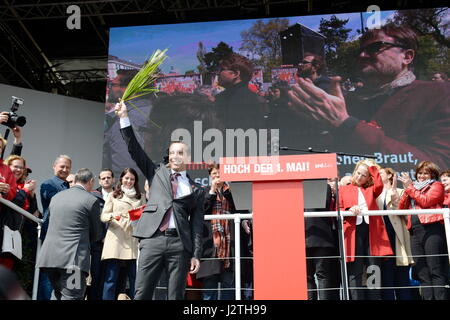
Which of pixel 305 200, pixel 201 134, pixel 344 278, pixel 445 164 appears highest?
pixel 201 134

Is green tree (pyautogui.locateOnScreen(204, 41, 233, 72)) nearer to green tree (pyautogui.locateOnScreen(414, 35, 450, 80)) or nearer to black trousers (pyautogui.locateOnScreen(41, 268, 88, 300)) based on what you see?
green tree (pyautogui.locateOnScreen(414, 35, 450, 80))

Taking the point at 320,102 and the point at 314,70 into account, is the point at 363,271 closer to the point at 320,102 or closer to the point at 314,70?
the point at 320,102

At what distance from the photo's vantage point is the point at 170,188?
163 inches

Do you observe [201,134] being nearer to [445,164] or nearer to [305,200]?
[445,164]

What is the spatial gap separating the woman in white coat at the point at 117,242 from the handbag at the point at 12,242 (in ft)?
2.52

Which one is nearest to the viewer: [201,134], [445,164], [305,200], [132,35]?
[305,200]

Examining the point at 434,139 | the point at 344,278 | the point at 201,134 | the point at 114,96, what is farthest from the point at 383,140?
the point at 344,278

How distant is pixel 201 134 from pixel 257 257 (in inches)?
229

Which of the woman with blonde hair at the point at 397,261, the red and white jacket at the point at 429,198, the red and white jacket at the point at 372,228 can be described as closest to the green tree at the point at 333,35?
the woman with blonde hair at the point at 397,261

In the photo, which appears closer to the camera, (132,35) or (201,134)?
(201,134)

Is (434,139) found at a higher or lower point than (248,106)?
lower

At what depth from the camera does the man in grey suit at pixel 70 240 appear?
426 centimetres

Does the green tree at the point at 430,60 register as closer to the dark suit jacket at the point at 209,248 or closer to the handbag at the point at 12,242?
the dark suit jacket at the point at 209,248
